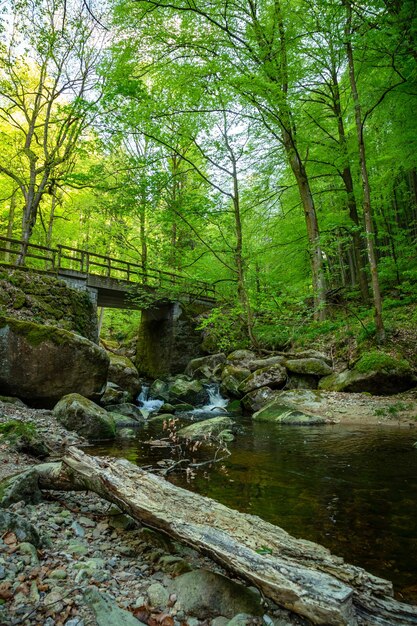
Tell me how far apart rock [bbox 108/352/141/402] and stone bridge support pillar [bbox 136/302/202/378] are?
4273 millimetres

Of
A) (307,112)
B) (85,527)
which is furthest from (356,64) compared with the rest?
(85,527)

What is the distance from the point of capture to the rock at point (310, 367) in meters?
11.7

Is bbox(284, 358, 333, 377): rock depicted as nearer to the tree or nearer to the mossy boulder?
the mossy boulder

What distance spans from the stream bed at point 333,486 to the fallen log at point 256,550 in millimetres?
804

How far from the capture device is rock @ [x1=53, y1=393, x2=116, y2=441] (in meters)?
6.86

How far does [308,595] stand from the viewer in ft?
5.93

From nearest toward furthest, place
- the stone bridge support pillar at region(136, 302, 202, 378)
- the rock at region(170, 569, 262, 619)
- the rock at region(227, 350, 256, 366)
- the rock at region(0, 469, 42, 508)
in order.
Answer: the rock at region(170, 569, 262, 619)
the rock at region(0, 469, 42, 508)
the rock at region(227, 350, 256, 366)
the stone bridge support pillar at region(136, 302, 202, 378)

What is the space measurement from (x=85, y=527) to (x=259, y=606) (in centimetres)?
163

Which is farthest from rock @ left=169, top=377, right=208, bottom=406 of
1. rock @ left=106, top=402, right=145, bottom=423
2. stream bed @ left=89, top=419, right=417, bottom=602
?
stream bed @ left=89, top=419, right=417, bottom=602

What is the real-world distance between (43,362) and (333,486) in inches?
262

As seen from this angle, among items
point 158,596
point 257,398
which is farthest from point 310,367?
point 158,596

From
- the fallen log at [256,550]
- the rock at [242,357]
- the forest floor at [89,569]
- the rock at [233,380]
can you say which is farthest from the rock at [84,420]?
the rock at [242,357]

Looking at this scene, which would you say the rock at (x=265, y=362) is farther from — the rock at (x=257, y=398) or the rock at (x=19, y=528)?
the rock at (x=19, y=528)

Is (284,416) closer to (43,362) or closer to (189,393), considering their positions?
(189,393)
